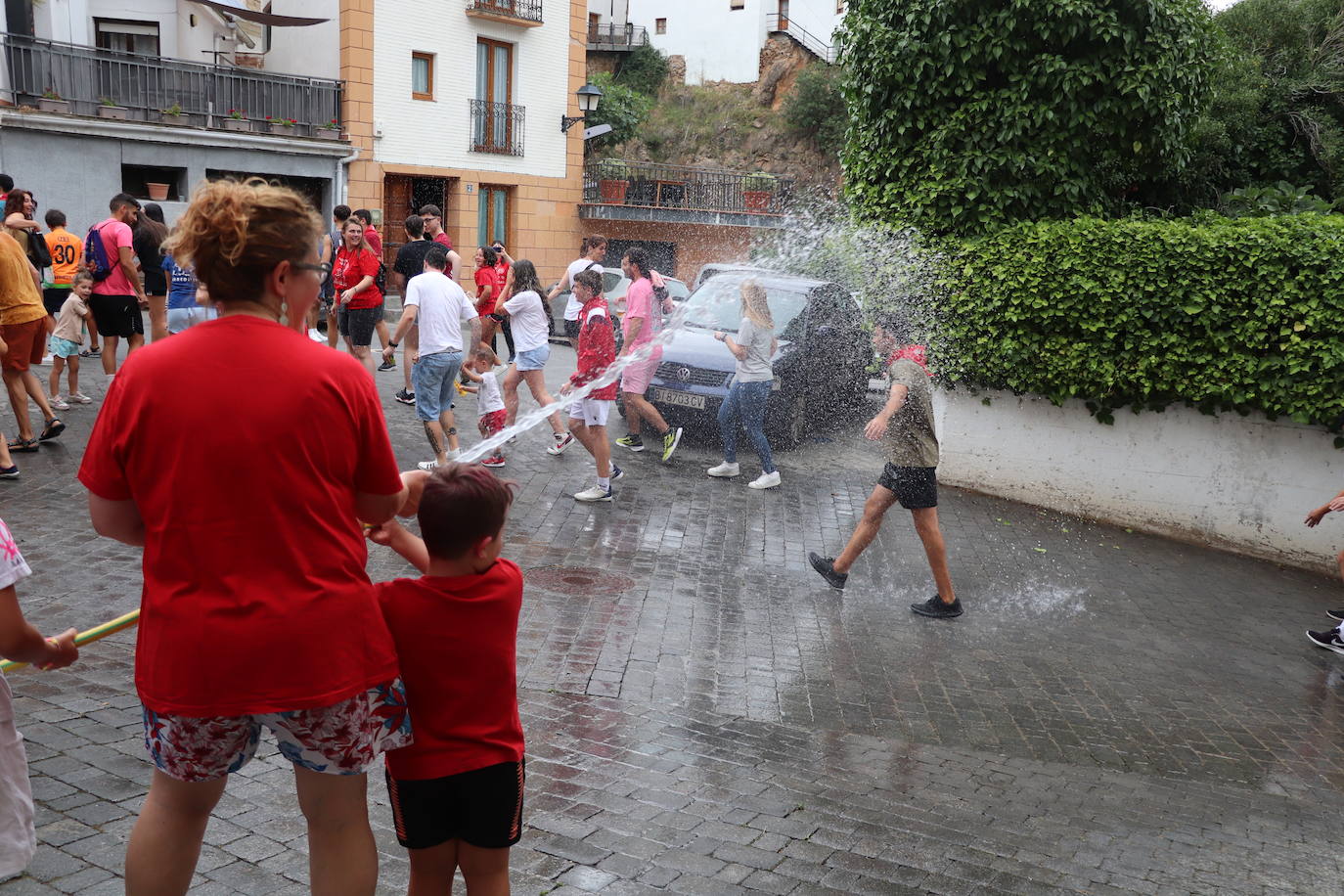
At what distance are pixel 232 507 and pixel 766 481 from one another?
26.7 feet

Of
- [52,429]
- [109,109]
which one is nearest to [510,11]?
[109,109]

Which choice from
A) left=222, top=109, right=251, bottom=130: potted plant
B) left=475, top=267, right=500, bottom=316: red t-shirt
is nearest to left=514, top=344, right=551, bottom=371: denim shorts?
left=475, top=267, right=500, bottom=316: red t-shirt

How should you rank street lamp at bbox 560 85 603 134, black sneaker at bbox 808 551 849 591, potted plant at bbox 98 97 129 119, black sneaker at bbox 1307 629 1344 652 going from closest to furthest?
black sneaker at bbox 1307 629 1344 652, black sneaker at bbox 808 551 849 591, potted plant at bbox 98 97 129 119, street lamp at bbox 560 85 603 134

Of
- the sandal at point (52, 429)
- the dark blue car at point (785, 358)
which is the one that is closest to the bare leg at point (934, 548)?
the dark blue car at point (785, 358)

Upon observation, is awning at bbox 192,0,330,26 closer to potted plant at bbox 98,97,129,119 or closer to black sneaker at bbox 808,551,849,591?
potted plant at bbox 98,97,129,119

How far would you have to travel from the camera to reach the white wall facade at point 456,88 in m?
26.8

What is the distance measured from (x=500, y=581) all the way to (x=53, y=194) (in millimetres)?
22466

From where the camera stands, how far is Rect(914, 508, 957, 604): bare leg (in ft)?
23.4

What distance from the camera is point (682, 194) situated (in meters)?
33.3

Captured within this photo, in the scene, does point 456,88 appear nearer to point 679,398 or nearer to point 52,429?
point 679,398

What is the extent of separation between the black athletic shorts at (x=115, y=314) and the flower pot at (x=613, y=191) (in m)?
21.9

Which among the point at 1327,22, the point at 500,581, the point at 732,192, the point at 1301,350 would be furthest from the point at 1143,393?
the point at 732,192

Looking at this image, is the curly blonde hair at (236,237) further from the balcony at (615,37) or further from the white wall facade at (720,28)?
the balcony at (615,37)

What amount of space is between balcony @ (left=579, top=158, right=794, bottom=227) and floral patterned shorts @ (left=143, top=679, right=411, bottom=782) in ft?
98.4
